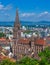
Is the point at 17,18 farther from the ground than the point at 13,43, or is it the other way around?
the point at 17,18

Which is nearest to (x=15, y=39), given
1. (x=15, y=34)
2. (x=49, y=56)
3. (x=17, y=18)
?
(x=15, y=34)

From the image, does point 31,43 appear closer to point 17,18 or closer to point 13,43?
point 13,43

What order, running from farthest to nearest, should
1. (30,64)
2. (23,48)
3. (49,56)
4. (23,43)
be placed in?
(23,43) < (23,48) < (49,56) < (30,64)

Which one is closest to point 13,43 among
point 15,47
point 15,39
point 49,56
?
point 15,39

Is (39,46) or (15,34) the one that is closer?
(39,46)

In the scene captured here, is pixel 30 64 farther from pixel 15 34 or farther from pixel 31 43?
pixel 15 34

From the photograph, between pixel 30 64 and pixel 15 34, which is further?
pixel 15 34

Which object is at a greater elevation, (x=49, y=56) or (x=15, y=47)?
(x=49, y=56)

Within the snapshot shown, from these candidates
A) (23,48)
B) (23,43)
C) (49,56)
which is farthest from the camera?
(23,43)

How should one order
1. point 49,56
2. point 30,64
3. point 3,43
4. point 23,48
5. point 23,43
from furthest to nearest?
point 3,43 < point 23,43 < point 23,48 < point 49,56 < point 30,64
